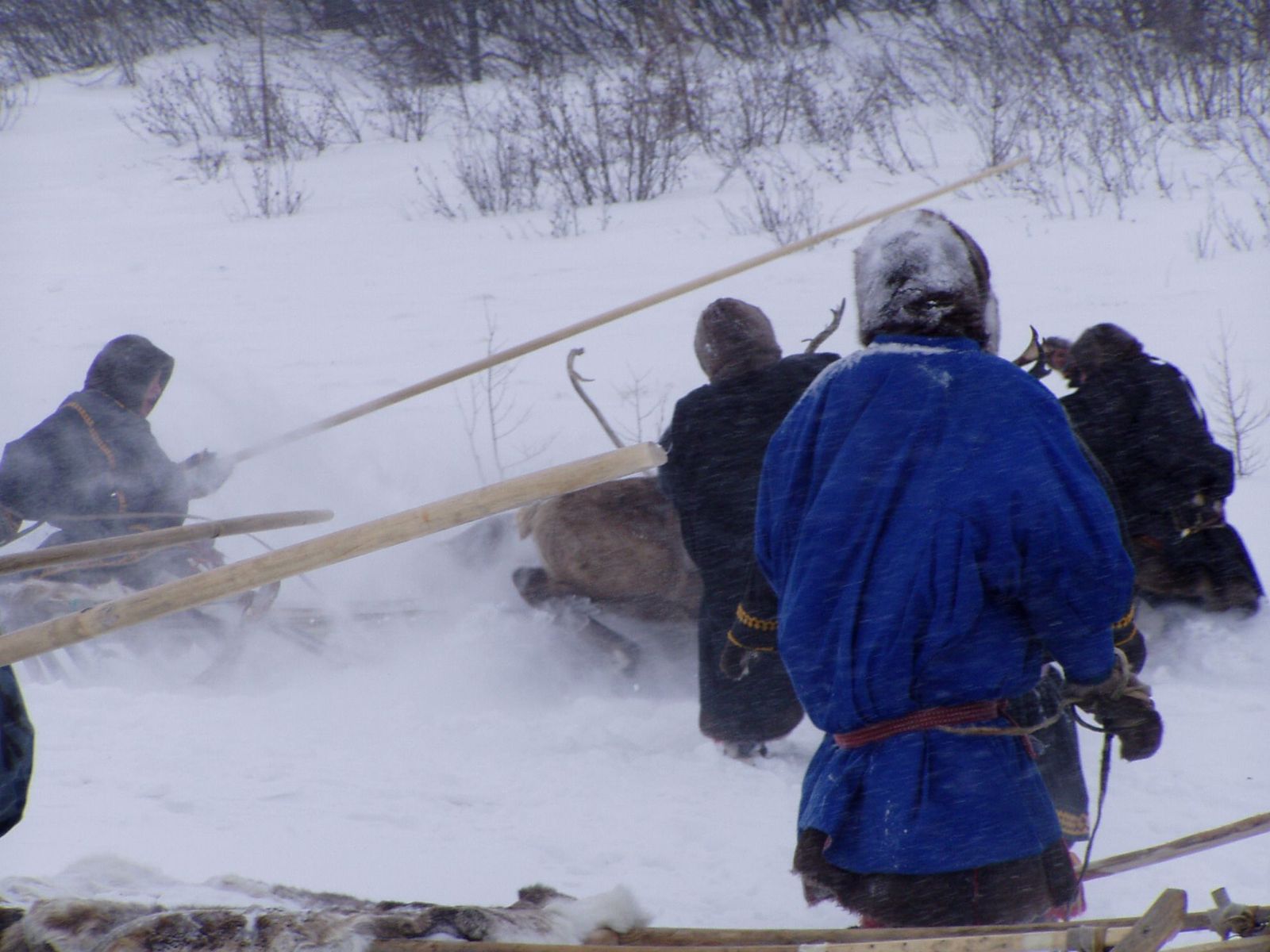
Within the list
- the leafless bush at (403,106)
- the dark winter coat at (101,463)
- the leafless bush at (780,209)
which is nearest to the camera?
the dark winter coat at (101,463)

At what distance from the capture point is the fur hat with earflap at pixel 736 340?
10.8ft

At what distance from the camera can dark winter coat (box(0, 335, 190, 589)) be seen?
4.62 metres

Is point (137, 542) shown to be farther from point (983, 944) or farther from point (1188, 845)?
point (1188, 845)

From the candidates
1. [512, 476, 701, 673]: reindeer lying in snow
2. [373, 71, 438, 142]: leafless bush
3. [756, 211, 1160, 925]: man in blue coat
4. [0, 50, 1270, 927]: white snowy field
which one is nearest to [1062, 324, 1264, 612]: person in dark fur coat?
[0, 50, 1270, 927]: white snowy field

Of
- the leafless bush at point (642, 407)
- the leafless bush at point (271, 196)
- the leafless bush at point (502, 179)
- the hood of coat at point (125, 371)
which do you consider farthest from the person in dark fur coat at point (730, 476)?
the leafless bush at point (271, 196)

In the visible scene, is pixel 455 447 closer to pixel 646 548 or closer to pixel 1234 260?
pixel 646 548

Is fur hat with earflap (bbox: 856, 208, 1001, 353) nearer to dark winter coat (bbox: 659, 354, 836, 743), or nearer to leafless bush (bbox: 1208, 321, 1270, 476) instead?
dark winter coat (bbox: 659, 354, 836, 743)

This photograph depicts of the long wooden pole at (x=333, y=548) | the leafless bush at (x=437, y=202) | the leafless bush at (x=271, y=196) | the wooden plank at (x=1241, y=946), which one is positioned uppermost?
the leafless bush at (x=271, y=196)

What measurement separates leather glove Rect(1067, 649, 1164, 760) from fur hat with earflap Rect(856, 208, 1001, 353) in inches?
22.6

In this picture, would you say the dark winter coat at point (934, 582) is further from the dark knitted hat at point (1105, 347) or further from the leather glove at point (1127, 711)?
the dark knitted hat at point (1105, 347)

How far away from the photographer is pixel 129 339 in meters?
4.87

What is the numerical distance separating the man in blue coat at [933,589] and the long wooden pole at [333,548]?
12.4 inches

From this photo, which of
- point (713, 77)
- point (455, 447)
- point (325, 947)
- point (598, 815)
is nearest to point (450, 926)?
point (325, 947)

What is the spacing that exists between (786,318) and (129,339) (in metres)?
4.12
